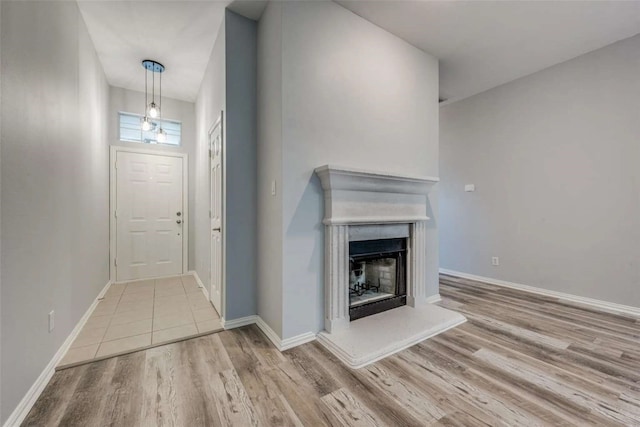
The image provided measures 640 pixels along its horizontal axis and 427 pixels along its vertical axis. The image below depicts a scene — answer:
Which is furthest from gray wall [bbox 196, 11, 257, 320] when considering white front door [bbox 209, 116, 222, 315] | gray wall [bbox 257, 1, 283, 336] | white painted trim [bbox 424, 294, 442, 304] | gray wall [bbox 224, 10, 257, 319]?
white painted trim [bbox 424, 294, 442, 304]

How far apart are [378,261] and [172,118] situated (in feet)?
13.7

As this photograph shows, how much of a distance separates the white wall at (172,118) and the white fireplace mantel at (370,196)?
332 centimetres

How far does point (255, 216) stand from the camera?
267cm

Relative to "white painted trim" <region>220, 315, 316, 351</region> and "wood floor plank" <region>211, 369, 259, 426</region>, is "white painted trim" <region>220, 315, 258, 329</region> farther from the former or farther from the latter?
"wood floor plank" <region>211, 369, 259, 426</region>

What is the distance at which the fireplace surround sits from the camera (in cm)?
219

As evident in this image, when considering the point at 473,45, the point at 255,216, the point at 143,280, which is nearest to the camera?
the point at 255,216

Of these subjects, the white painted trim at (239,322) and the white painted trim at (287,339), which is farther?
the white painted trim at (239,322)

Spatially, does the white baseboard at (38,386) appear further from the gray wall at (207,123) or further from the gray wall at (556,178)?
the gray wall at (556,178)

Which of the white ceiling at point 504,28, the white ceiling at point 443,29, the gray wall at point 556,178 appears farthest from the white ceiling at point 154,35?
the gray wall at point 556,178

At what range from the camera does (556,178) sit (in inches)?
135

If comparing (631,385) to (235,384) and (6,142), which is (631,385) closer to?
(235,384)

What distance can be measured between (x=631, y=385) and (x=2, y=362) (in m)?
3.59

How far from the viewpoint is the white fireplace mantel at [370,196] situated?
7.39 ft

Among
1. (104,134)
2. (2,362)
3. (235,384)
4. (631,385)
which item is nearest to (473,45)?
(631,385)
